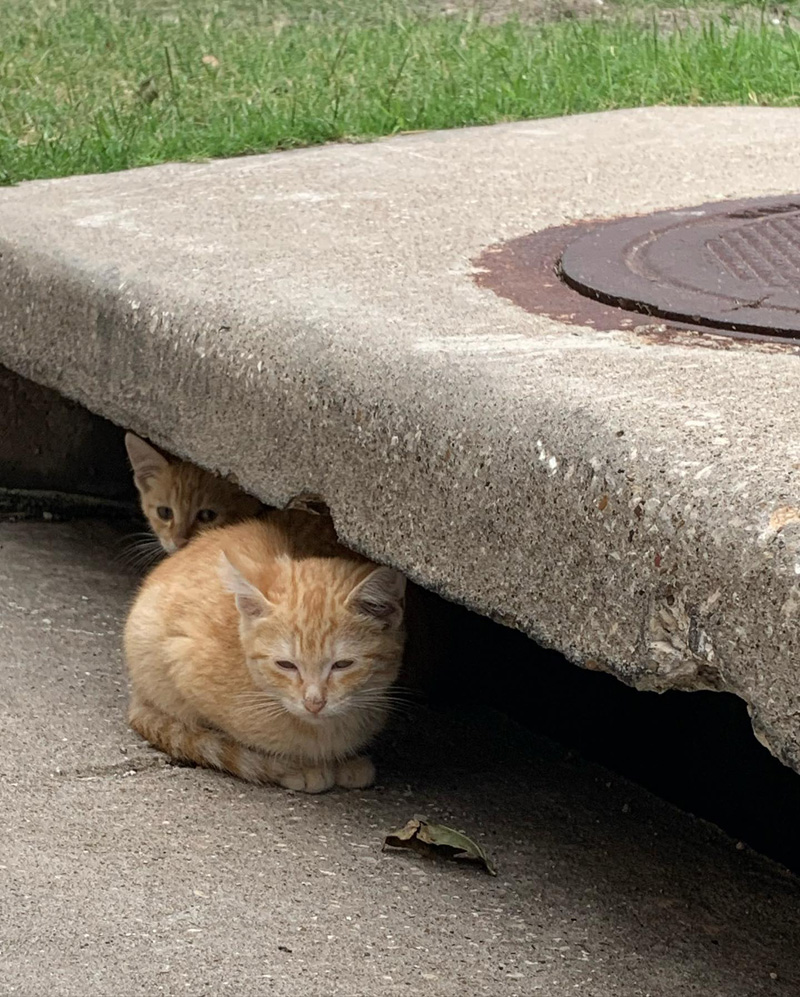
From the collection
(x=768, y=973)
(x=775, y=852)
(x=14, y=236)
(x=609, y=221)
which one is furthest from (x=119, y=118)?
(x=768, y=973)

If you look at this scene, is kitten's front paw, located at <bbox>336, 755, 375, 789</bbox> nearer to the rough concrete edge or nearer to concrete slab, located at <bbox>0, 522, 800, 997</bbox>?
concrete slab, located at <bbox>0, 522, 800, 997</bbox>

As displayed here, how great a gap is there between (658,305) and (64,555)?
180 cm

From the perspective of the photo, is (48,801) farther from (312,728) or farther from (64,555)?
(64,555)

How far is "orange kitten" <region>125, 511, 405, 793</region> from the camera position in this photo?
274cm

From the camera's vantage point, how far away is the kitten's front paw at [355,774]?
2889 millimetres

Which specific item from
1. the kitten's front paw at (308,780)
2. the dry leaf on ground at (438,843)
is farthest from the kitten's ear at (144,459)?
the dry leaf on ground at (438,843)

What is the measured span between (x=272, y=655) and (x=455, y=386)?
641 mm

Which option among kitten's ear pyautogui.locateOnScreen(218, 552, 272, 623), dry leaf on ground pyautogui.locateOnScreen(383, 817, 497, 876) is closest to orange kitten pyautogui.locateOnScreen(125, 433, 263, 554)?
kitten's ear pyautogui.locateOnScreen(218, 552, 272, 623)

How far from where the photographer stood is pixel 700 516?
1957 millimetres

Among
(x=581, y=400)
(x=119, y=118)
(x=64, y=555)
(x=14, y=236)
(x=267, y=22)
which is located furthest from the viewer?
(x=267, y=22)

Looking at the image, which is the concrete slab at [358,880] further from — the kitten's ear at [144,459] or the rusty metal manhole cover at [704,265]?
the rusty metal manhole cover at [704,265]

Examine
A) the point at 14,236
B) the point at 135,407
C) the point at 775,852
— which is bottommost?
the point at 775,852

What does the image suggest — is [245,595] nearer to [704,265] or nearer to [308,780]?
[308,780]

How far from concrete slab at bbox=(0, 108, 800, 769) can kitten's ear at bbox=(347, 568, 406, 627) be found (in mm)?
133
